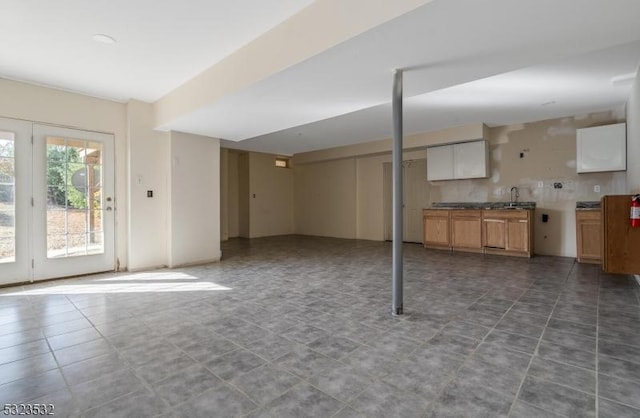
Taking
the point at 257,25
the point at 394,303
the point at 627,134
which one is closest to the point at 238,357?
the point at 394,303

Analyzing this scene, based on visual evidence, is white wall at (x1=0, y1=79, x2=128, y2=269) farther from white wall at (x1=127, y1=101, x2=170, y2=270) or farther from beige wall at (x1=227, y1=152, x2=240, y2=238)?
beige wall at (x1=227, y1=152, x2=240, y2=238)

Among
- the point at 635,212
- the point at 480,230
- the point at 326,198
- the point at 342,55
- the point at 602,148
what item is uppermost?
the point at 342,55

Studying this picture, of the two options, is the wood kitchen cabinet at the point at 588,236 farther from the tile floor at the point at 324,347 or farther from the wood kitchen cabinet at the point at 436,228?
the wood kitchen cabinet at the point at 436,228

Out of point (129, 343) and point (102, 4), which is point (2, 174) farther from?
point (129, 343)

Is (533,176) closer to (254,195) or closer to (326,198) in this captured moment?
(326,198)

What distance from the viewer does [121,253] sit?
5172 mm

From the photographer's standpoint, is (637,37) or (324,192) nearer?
(637,37)

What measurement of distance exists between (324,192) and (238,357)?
27.3 feet

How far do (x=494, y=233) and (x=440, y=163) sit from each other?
1957 mm

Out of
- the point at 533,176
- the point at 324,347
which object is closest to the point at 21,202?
the point at 324,347

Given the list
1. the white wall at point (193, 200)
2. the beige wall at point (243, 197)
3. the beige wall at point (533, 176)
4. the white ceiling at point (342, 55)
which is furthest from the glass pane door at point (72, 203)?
the beige wall at point (533, 176)

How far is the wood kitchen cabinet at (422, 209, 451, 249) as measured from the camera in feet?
23.1

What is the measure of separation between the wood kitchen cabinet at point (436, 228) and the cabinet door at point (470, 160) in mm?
932

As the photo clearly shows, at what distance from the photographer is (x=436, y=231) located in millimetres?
7211
